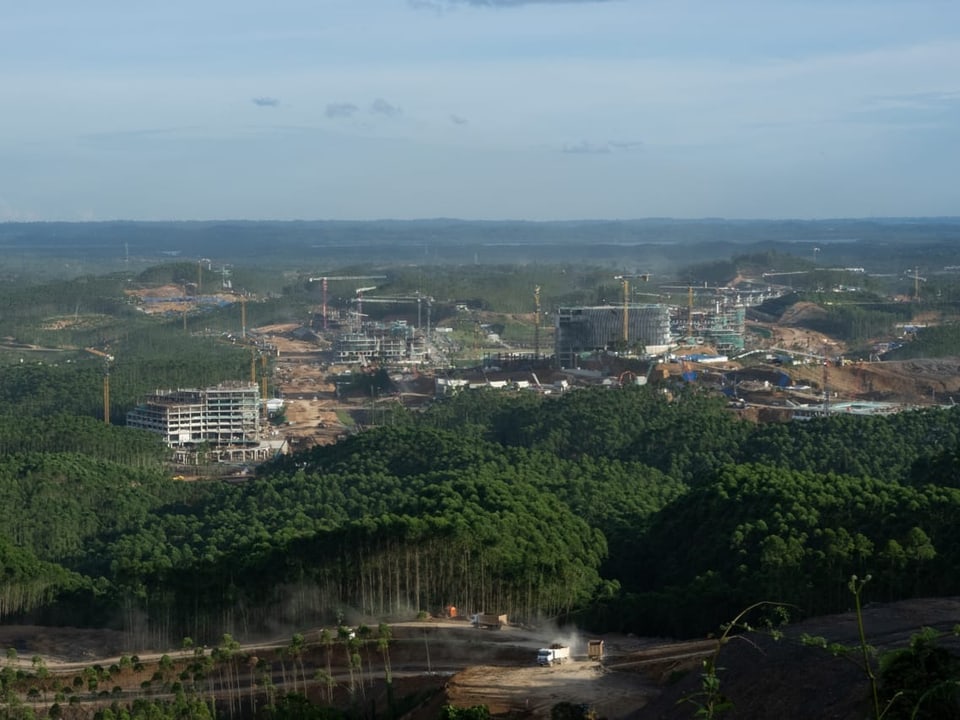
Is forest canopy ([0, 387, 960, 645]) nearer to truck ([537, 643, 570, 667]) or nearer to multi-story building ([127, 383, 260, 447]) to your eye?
truck ([537, 643, 570, 667])

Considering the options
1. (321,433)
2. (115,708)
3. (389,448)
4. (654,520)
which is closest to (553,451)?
(389,448)

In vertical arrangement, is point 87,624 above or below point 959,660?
below

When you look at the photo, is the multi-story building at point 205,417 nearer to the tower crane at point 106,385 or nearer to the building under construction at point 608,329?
the tower crane at point 106,385

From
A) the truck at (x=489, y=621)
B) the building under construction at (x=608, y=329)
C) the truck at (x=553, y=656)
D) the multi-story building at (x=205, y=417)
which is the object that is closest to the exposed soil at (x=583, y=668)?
the truck at (x=553, y=656)

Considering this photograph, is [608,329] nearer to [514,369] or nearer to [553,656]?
[514,369]

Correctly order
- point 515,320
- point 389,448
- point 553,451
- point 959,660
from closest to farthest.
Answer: point 959,660 < point 389,448 < point 553,451 < point 515,320

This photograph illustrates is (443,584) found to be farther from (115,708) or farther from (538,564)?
(115,708)

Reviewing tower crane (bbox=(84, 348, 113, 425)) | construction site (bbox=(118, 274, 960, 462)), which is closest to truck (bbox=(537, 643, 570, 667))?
construction site (bbox=(118, 274, 960, 462))
